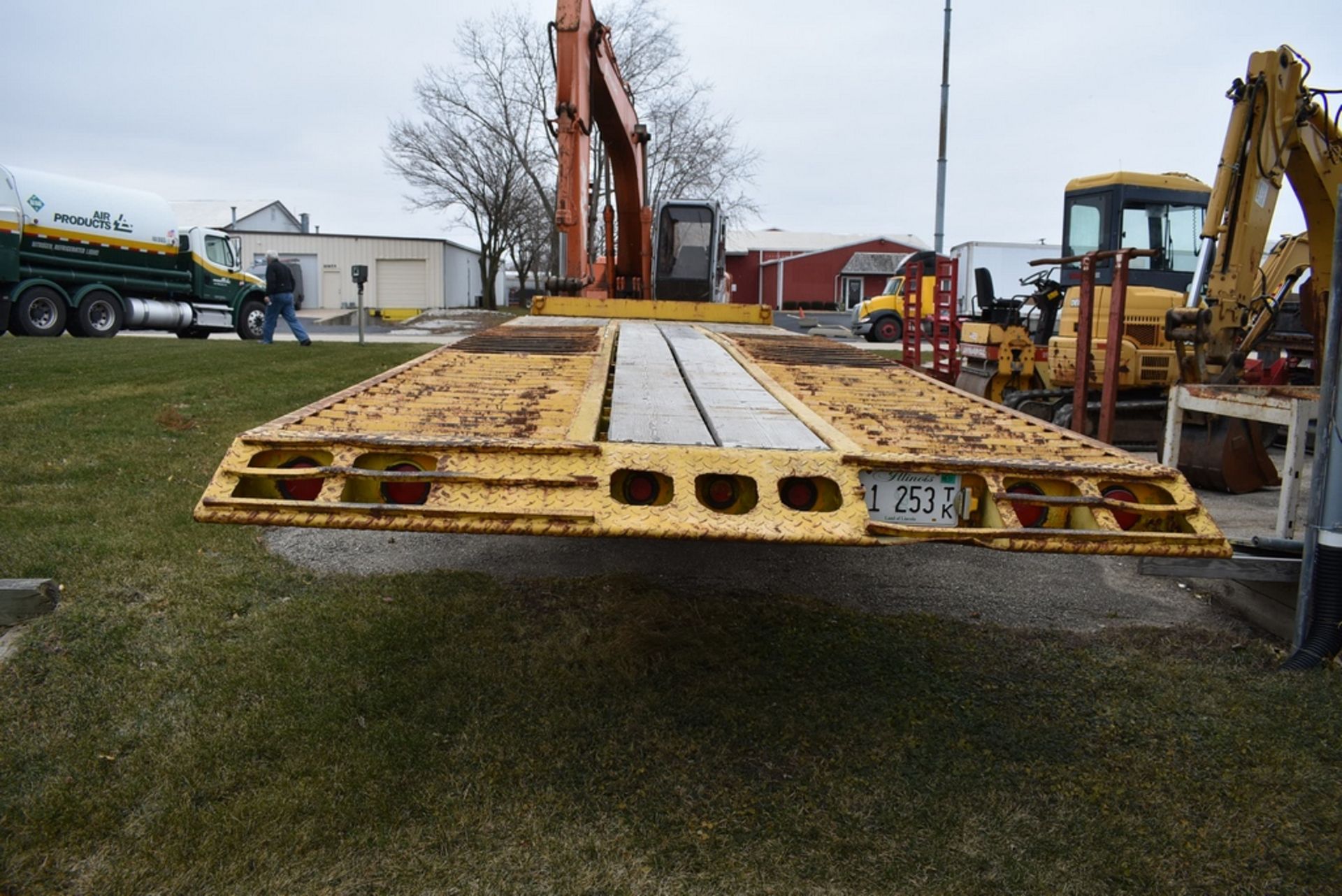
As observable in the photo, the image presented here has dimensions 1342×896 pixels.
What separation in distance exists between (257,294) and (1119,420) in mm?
20938

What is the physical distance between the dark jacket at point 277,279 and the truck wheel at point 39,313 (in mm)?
4957

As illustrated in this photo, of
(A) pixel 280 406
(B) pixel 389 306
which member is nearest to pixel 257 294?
(A) pixel 280 406

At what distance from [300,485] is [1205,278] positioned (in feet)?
24.0

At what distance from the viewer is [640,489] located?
2822 mm

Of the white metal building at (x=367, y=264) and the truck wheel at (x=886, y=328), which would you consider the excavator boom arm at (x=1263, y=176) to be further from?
the white metal building at (x=367, y=264)

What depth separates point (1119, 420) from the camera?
10.1 m

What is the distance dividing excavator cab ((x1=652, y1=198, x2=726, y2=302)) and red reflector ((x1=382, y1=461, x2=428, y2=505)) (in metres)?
10.5

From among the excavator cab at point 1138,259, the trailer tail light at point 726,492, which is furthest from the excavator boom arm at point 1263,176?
the trailer tail light at point 726,492

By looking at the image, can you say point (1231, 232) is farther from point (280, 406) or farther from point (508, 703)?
point (280, 406)

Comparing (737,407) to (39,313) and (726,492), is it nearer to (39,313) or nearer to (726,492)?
(726,492)

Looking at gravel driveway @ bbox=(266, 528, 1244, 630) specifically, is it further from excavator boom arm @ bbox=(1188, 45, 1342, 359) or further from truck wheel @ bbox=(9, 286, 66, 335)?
truck wheel @ bbox=(9, 286, 66, 335)

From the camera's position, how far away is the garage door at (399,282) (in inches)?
1725

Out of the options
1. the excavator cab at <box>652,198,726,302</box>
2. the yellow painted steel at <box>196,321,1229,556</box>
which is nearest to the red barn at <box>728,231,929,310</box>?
the excavator cab at <box>652,198,726,302</box>

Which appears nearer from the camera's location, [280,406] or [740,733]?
[740,733]
